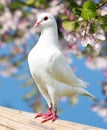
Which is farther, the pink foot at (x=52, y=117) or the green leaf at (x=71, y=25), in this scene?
the pink foot at (x=52, y=117)

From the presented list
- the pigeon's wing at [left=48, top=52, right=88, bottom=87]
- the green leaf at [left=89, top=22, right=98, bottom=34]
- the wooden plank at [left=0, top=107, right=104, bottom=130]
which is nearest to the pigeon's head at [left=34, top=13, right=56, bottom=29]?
the pigeon's wing at [left=48, top=52, right=88, bottom=87]

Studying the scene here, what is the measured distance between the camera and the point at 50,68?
1.83 meters

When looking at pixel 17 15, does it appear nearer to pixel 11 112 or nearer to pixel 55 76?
pixel 11 112

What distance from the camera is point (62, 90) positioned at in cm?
184

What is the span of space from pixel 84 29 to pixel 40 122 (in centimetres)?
51

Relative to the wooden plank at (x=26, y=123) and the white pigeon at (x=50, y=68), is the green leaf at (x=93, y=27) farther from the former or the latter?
the wooden plank at (x=26, y=123)

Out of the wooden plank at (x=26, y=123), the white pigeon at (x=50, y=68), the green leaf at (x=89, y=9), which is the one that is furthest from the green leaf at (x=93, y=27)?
the wooden plank at (x=26, y=123)

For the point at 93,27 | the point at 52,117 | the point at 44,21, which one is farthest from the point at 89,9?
the point at 52,117

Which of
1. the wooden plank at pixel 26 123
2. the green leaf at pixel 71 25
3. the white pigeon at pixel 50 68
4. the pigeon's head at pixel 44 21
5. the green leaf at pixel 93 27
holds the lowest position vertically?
the wooden plank at pixel 26 123

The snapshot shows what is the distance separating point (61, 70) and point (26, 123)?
355 mm

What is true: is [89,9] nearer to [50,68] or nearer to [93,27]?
[93,27]

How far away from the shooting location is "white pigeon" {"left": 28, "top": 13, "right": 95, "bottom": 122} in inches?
71.7

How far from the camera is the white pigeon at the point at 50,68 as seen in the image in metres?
1.82

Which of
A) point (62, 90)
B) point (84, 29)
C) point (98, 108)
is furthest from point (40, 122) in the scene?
point (98, 108)
